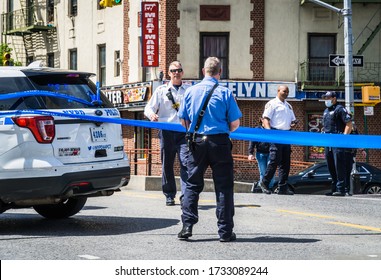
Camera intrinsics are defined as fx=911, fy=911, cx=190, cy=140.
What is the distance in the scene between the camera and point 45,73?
33.4ft

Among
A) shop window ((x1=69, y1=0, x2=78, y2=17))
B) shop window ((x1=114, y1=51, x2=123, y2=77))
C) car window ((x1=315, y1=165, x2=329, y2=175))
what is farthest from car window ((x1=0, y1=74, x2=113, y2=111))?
shop window ((x1=69, y1=0, x2=78, y2=17))

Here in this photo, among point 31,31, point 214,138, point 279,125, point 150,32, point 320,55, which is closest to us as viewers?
point 214,138

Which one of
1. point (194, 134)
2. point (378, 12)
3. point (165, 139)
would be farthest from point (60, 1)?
point (194, 134)

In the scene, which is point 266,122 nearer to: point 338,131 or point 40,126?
point 338,131

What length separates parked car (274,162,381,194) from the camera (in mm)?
23938

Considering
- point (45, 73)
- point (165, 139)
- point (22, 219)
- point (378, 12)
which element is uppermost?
point (378, 12)

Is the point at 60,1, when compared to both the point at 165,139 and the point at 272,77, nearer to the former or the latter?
the point at 272,77

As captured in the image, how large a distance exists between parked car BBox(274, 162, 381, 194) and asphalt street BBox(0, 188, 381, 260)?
9866 millimetres

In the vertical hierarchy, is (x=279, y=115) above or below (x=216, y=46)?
below

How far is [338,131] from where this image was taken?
1673 cm

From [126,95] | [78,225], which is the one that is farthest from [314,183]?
[126,95]

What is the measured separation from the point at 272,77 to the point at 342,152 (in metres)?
19.4

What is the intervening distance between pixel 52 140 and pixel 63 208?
2.00 meters

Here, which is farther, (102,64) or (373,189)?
(102,64)
